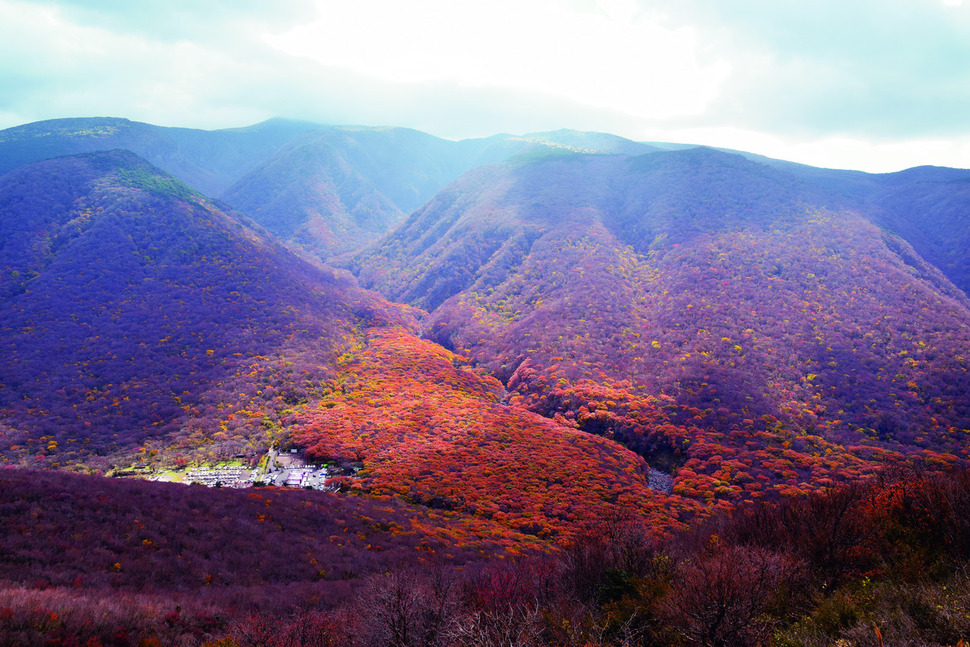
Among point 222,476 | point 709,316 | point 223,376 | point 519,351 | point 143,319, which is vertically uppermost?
point 709,316

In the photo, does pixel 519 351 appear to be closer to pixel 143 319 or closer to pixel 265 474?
pixel 265 474

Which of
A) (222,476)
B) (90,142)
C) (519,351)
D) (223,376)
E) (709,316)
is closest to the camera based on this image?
(222,476)

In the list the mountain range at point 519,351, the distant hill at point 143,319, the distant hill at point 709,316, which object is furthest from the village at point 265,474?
the distant hill at point 709,316

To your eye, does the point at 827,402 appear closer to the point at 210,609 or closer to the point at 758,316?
the point at 758,316

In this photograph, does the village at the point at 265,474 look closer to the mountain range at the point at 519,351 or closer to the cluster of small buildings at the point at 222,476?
the cluster of small buildings at the point at 222,476

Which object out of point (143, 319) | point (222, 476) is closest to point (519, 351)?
point (222, 476)

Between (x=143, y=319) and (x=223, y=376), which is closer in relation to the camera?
(x=223, y=376)

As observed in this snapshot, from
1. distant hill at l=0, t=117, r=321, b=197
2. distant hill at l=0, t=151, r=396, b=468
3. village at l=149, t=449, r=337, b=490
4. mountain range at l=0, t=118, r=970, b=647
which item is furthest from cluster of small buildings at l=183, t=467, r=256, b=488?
distant hill at l=0, t=117, r=321, b=197

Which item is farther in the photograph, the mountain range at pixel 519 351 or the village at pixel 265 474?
the mountain range at pixel 519 351
